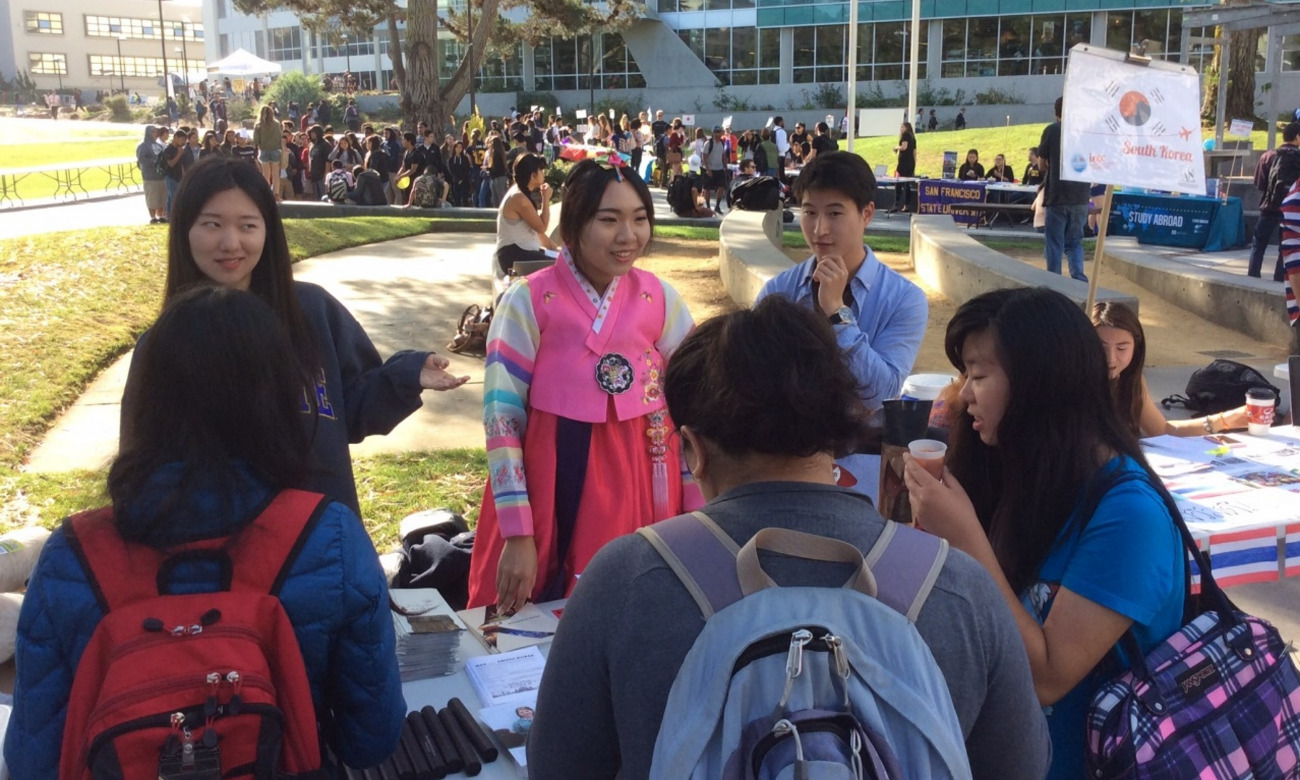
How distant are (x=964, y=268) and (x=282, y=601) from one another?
34.0 ft

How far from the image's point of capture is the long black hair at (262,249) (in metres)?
2.76

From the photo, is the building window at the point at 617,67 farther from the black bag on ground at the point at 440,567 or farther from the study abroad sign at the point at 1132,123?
the black bag on ground at the point at 440,567

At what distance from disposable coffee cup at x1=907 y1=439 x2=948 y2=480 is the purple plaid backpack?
41 cm

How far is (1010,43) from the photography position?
44.3 meters

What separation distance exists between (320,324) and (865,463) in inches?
62.6

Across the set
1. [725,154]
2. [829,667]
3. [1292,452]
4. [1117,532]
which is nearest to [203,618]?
[829,667]

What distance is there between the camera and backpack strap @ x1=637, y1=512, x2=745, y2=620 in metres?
1.35

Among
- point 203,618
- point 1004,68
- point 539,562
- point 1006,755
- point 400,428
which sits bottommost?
point 400,428

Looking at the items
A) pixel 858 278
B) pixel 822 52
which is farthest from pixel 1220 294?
pixel 822 52

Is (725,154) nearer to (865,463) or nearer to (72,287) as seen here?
(72,287)

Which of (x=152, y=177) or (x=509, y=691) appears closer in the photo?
(x=509, y=691)

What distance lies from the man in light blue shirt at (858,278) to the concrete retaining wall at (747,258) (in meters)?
5.52

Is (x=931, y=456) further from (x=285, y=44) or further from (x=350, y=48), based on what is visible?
(x=285, y=44)

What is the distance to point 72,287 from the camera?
10.9 metres
